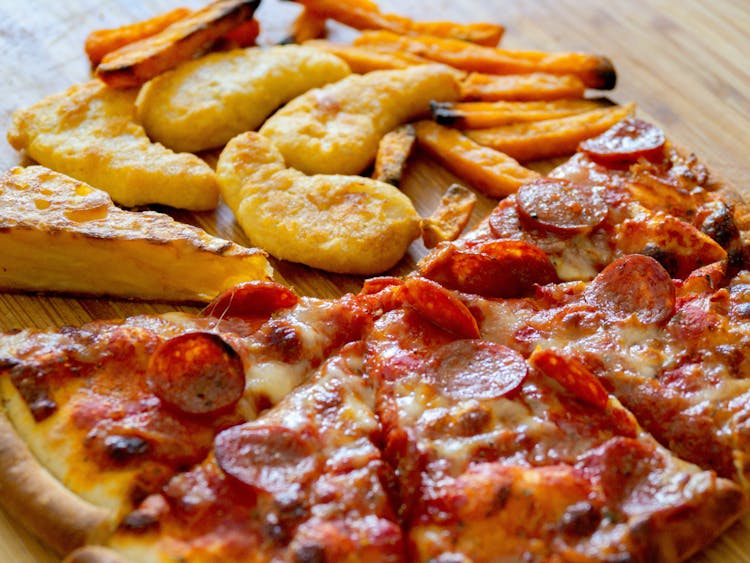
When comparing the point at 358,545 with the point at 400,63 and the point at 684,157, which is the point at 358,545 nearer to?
the point at 684,157

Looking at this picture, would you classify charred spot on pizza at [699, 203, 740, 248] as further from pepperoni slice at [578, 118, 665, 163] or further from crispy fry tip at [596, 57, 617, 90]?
crispy fry tip at [596, 57, 617, 90]

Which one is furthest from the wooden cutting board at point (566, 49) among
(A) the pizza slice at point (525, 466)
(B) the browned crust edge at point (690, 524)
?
(B) the browned crust edge at point (690, 524)

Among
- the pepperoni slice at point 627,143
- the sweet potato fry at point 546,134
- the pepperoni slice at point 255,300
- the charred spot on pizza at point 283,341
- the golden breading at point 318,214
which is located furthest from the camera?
the sweet potato fry at point 546,134

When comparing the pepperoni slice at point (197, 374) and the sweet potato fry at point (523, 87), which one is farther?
the sweet potato fry at point (523, 87)

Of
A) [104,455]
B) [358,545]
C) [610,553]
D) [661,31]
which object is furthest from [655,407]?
[661,31]

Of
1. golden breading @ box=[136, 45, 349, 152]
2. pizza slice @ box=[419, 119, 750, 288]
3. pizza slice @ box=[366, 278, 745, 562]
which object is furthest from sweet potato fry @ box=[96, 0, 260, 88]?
pizza slice @ box=[366, 278, 745, 562]

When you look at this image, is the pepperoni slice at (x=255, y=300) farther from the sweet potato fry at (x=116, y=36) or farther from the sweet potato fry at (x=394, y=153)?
the sweet potato fry at (x=116, y=36)

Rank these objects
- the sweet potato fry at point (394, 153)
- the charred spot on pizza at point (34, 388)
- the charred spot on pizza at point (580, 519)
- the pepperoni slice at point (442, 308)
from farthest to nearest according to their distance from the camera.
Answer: the sweet potato fry at point (394, 153) < the pepperoni slice at point (442, 308) < the charred spot on pizza at point (34, 388) < the charred spot on pizza at point (580, 519)
